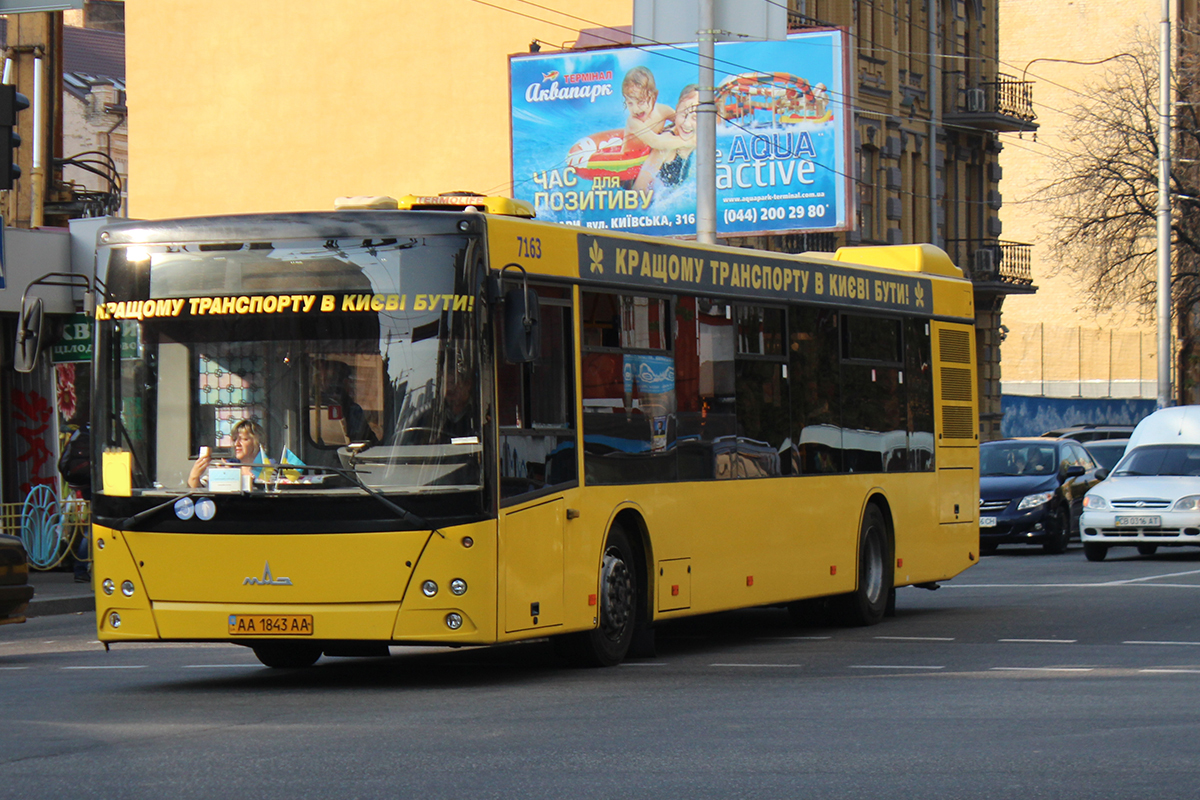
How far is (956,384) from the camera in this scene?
60.1 ft

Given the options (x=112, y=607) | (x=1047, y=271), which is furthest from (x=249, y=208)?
(x=112, y=607)

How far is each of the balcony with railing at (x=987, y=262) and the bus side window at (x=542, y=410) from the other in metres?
A: 37.4

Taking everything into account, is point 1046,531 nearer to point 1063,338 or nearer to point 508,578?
point 508,578

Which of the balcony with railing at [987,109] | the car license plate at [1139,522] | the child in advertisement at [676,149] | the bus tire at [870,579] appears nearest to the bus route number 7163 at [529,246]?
the bus tire at [870,579]

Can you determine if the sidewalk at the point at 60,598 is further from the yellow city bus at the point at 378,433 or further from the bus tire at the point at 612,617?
the bus tire at the point at 612,617

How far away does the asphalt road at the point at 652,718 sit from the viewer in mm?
8086

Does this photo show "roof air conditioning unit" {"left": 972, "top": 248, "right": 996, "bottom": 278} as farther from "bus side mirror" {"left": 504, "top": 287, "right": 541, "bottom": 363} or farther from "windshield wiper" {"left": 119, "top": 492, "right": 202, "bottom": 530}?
"windshield wiper" {"left": 119, "top": 492, "right": 202, "bottom": 530}

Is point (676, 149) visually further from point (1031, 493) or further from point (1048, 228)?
point (1048, 228)

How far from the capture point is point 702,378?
14.0 meters

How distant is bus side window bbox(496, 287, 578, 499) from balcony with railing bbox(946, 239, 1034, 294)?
37353 millimetres

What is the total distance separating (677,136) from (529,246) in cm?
2322

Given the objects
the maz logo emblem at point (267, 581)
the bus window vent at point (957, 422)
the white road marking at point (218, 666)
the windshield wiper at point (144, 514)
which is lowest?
the white road marking at point (218, 666)

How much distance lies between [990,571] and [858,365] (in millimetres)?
8693

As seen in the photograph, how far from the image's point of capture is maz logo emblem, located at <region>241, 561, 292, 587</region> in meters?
11.5
